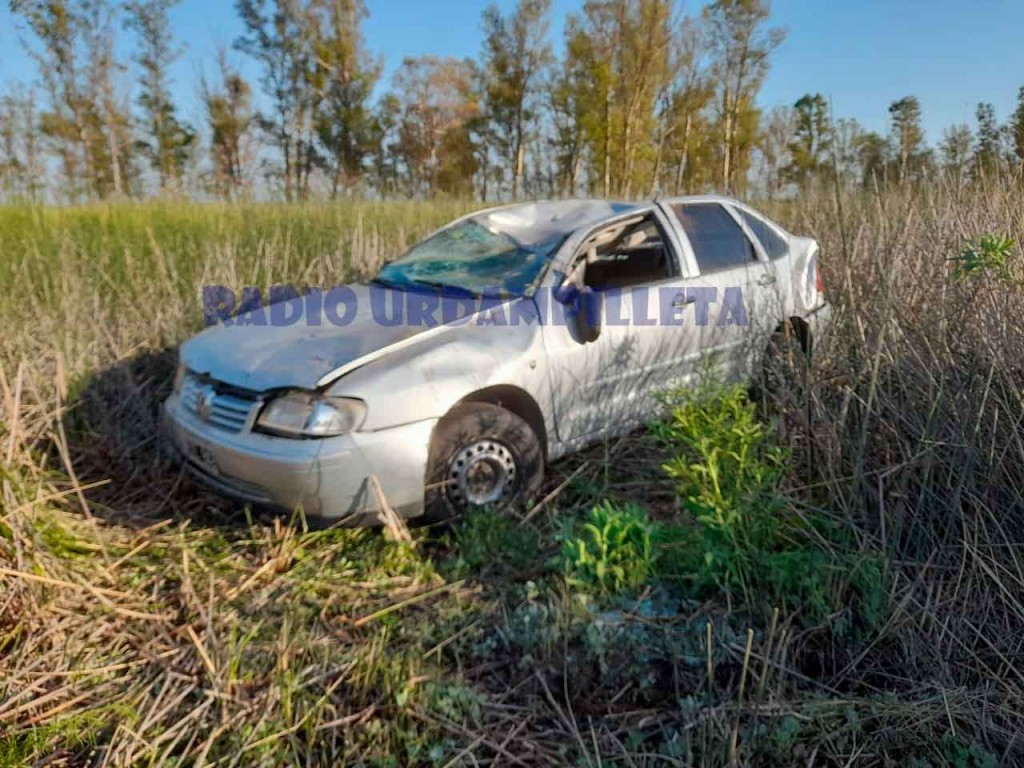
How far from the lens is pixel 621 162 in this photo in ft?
81.0

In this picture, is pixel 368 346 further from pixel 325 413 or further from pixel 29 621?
pixel 29 621

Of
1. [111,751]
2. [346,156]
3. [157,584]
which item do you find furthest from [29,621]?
[346,156]

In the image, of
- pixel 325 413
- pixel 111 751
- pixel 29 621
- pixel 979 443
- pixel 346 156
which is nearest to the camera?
pixel 111 751

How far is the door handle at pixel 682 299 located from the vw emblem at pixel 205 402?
94.9 inches

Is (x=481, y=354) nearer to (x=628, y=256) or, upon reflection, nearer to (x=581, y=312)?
(x=581, y=312)

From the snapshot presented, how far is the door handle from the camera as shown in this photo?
3742mm

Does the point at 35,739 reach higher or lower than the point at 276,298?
lower

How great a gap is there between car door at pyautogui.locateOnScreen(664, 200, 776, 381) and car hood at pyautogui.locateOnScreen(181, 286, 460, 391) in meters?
Result: 1.66

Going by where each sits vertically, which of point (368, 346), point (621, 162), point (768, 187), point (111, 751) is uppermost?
point (621, 162)

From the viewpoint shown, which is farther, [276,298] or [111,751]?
[276,298]

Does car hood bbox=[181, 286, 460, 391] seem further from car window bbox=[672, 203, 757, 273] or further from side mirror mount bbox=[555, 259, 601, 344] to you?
car window bbox=[672, 203, 757, 273]

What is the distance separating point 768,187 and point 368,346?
16.6ft

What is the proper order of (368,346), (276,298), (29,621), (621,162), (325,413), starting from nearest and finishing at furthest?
1. (29,621)
2. (325,413)
3. (368,346)
4. (276,298)
5. (621,162)

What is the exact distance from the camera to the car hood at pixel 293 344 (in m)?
2.82
